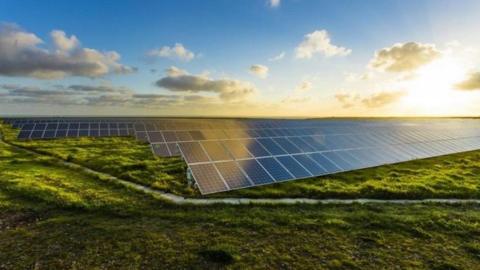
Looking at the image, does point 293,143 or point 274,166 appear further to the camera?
point 293,143

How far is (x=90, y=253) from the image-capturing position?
30.4ft

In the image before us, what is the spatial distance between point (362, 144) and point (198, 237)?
22659mm

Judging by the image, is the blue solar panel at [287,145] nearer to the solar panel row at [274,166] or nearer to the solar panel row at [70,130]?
Answer: the solar panel row at [274,166]

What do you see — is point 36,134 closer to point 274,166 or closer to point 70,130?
point 70,130

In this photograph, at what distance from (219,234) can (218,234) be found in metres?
0.04

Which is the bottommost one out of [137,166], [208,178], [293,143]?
[137,166]

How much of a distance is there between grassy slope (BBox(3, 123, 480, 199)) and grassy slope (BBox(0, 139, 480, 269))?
1.87 metres

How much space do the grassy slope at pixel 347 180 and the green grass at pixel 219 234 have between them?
69.4 inches

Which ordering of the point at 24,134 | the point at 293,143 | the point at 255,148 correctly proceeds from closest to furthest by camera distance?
the point at 255,148 → the point at 293,143 → the point at 24,134

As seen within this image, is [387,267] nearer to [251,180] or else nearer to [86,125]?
[251,180]

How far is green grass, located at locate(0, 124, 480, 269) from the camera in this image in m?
9.02

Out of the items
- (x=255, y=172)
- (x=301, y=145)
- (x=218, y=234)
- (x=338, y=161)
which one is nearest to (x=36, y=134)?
(x=255, y=172)

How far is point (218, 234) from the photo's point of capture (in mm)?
10906

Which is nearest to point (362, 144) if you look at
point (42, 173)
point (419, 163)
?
point (419, 163)
